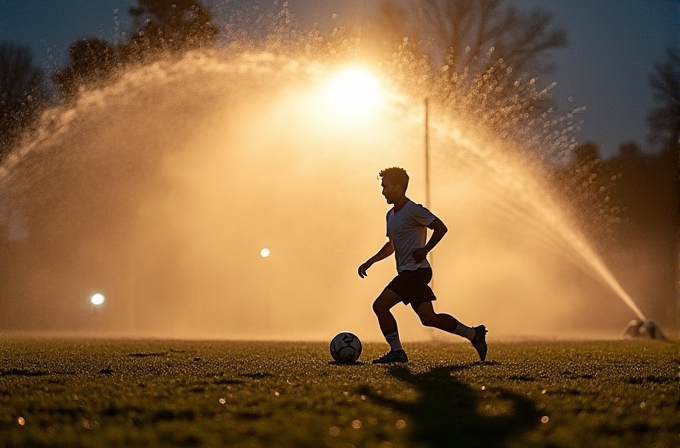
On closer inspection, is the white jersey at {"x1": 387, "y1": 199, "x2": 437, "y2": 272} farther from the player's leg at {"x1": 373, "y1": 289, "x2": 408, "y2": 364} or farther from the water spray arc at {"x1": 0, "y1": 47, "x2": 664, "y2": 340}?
the water spray arc at {"x1": 0, "y1": 47, "x2": 664, "y2": 340}

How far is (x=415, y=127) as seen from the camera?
28.1 m

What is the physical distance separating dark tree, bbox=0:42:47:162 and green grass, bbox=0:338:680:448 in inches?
1299

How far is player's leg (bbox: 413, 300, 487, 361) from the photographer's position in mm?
11438

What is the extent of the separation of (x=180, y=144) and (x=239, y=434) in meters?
37.9

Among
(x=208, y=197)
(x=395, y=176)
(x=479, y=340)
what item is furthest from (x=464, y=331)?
(x=208, y=197)

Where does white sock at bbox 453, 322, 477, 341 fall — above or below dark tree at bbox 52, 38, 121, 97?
below

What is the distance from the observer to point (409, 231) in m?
11.4

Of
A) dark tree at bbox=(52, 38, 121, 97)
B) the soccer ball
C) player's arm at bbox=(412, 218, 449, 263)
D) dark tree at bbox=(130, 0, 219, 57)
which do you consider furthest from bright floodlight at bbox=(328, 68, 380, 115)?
player's arm at bbox=(412, 218, 449, 263)

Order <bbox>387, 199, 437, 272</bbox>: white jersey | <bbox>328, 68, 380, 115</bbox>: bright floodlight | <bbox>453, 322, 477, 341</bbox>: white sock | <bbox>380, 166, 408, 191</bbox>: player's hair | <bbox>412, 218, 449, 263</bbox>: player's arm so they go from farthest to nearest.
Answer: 1. <bbox>328, 68, 380, 115</bbox>: bright floodlight
2. <bbox>453, 322, 477, 341</bbox>: white sock
3. <bbox>380, 166, 408, 191</bbox>: player's hair
4. <bbox>387, 199, 437, 272</bbox>: white jersey
5. <bbox>412, 218, 449, 263</bbox>: player's arm

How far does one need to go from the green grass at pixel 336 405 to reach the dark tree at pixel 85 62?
33.5 meters

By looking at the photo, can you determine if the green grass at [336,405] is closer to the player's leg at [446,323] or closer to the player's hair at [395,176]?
the player's leg at [446,323]

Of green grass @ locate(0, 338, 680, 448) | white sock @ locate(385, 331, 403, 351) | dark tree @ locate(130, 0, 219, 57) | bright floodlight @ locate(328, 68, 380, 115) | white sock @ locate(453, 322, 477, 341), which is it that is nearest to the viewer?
green grass @ locate(0, 338, 680, 448)

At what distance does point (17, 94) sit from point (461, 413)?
4337 centimetres

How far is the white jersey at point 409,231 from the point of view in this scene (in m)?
11.3
